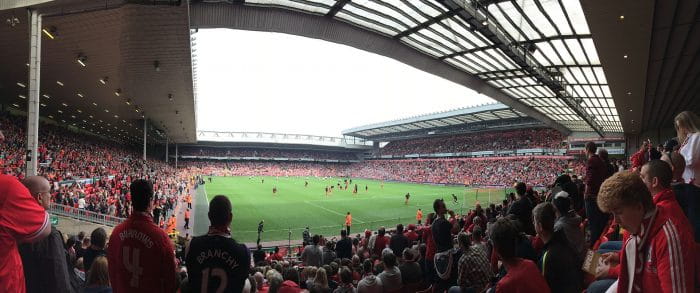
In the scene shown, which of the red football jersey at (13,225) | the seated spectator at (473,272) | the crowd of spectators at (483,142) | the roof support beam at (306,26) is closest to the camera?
the red football jersey at (13,225)

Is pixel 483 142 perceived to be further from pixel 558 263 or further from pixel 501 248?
pixel 501 248

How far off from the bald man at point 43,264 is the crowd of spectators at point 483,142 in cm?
6247

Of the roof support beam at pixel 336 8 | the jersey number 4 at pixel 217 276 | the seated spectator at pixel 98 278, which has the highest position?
the roof support beam at pixel 336 8

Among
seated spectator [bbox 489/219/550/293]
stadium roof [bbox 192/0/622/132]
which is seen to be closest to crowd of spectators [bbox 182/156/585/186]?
stadium roof [bbox 192/0/622/132]

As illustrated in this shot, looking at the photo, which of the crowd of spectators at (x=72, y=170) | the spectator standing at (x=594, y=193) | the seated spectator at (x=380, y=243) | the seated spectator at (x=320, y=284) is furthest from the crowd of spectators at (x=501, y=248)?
the crowd of spectators at (x=72, y=170)

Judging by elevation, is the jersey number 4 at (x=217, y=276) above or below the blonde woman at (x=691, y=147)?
below

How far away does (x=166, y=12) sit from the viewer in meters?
11.3

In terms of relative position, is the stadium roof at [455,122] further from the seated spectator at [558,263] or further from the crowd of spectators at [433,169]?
the seated spectator at [558,263]

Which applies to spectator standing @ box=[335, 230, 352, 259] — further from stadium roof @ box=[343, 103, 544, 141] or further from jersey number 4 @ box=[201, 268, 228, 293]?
stadium roof @ box=[343, 103, 544, 141]

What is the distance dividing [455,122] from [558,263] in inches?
2373

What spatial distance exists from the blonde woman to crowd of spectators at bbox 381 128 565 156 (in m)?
58.9

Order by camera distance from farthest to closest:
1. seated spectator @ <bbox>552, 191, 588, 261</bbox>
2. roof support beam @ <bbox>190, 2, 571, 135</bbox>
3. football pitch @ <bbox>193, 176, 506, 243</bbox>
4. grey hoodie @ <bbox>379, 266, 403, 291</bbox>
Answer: football pitch @ <bbox>193, 176, 506, 243</bbox> < roof support beam @ <bbox>190, 2, 571, 135</bbox> < grey hoodie @ <bbox>379, 266, 403, 291</bbox> < seated spectator @ <bbox>552, 191, 588, 261</bbox>

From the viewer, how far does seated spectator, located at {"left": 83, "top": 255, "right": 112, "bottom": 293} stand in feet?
11.8

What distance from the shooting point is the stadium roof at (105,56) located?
36.4 feet
